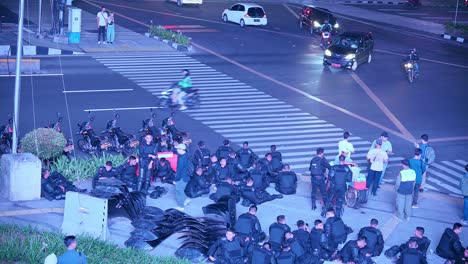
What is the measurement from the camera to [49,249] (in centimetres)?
1388

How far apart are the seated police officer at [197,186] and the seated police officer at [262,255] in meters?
4.23

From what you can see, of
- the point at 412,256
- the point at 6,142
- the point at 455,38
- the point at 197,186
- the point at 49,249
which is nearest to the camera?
the point at 49,249

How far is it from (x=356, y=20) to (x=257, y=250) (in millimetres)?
38532

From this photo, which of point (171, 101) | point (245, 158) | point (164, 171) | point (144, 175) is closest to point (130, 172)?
point (144, 175)

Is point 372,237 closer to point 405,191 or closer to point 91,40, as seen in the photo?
point 405,191

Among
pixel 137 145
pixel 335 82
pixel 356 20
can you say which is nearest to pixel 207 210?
A: pixel 137 145

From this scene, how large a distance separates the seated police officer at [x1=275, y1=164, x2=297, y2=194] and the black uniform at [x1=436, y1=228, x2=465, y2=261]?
4.05 metres

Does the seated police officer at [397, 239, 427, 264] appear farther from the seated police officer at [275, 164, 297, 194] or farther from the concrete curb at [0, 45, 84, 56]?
the concrete curb at [0, 45, 84, 56]

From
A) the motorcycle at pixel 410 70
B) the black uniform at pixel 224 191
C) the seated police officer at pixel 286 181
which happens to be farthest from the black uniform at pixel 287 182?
the motorcycle at pixel 410 70

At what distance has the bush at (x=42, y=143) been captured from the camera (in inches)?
758

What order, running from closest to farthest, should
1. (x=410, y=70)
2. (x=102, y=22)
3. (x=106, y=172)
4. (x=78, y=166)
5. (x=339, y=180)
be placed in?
Result: (x=339, y=180), (x=106, y=172), (x=78, y=166), (x=410, y=70), (x=102, y=22)

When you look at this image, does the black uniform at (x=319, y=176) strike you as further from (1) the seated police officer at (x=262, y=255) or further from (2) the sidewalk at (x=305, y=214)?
(1) the seated police officer at (x=262, y=255)

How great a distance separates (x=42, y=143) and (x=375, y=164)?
25.2 feet

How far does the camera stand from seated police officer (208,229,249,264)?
48.2ft
